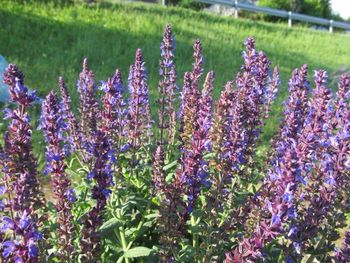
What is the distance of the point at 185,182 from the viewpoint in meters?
2.89

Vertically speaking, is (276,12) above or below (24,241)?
above

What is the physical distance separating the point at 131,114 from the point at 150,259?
1378 millimetres

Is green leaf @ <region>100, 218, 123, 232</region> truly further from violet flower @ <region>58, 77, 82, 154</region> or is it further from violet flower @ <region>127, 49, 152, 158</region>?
violet flower @ <region>58, 77, 82, 154</region>

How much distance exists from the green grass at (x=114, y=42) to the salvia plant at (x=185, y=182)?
4.20 metres

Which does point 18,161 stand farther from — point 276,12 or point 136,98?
point 276,12

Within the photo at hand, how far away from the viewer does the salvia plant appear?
248cm

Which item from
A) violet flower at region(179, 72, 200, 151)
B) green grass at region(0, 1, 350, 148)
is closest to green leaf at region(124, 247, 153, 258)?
violet flower at region(179, 72, 200, 151)

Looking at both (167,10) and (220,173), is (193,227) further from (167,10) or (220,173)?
(167,10)

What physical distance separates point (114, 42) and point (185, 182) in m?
9.53

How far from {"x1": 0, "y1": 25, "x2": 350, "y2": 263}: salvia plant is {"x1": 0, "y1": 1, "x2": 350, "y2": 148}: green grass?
165 inches

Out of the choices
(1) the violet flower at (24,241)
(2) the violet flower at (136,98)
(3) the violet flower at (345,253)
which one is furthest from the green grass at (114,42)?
(1) the violet flower at (24,241)

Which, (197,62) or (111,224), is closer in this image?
(111,224)

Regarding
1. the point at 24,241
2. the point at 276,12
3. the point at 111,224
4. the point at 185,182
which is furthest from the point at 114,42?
the point at 276,12

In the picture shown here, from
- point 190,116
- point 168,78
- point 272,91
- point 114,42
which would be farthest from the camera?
point 114,42
